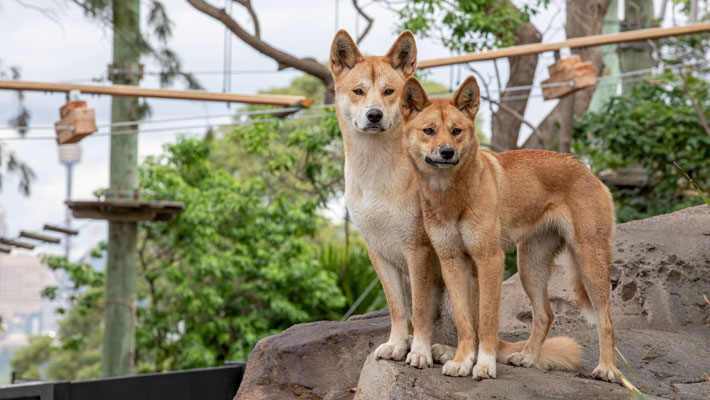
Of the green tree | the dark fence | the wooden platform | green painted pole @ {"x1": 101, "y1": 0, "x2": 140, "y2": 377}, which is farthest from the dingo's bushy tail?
the green tree

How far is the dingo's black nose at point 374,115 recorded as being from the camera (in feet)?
11.6

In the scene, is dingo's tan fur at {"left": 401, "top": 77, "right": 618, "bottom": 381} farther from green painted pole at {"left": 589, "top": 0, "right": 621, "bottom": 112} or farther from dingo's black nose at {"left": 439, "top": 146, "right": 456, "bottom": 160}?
green painted pole at {"left": 589, "top": 0, "right": 621, "bottom": 112}

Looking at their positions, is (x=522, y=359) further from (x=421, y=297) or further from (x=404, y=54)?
(x=404, y=54)

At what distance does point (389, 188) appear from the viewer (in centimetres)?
367

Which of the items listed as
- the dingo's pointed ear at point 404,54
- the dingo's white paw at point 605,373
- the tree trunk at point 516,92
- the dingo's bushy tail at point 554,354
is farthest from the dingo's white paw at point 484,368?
the tree trunk at point 516,92

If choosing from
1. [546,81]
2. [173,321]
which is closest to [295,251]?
[173,321]

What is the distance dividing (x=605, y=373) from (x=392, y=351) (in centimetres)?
102

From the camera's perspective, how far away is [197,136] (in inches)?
546

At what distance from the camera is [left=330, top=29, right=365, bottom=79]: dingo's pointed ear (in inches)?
146

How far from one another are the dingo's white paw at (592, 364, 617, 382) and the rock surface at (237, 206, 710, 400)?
0.05 meters

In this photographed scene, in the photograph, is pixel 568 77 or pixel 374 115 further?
pixel 568 77

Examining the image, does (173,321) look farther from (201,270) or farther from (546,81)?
(546,81)

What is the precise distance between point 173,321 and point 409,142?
1044 cm

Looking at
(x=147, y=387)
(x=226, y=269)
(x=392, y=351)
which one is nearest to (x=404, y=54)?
(x=392, y=351)
